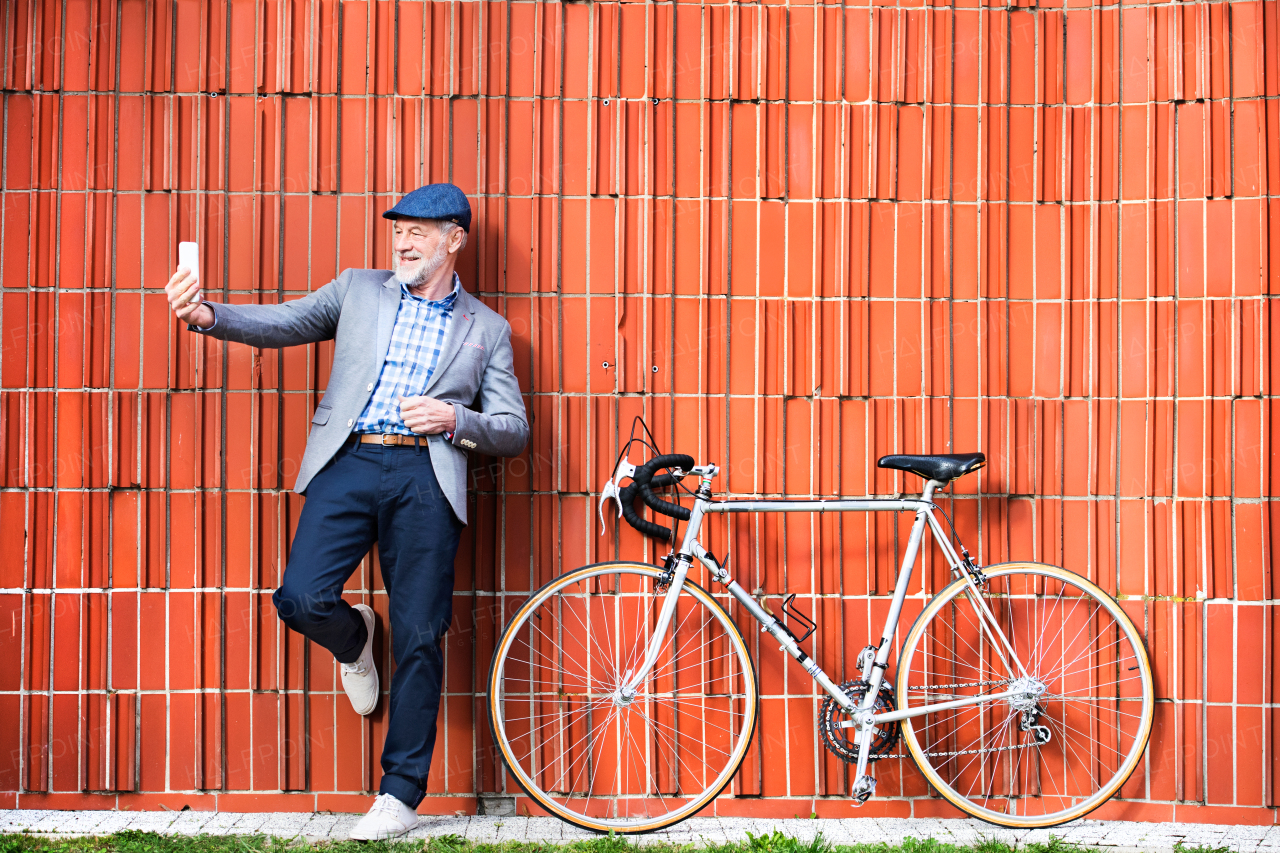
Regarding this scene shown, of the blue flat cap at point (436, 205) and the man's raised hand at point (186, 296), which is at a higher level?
the blue flat cap at point (436, 205)

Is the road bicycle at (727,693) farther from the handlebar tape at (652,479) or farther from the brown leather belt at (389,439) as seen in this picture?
the brown leather belt at (389,439)

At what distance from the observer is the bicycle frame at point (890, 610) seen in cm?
315

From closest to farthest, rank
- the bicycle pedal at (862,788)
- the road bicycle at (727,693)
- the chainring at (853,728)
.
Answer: the bicycle pedal at (862,788)
the chainring at (853,728)
the road bicycle at (727,693)

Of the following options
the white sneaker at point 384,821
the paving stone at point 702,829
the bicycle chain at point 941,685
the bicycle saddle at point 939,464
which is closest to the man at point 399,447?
the white sneaker at point 384,821

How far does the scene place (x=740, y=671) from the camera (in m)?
3.43

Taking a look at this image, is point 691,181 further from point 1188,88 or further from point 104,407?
point 104,407

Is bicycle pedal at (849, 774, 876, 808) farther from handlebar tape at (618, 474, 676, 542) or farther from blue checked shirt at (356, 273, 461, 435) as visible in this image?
blue checked shirt at (356, 273, 461, 435)

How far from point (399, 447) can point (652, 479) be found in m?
0.95

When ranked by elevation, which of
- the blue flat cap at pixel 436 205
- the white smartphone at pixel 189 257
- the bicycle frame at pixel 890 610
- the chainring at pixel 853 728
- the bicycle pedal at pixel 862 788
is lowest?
the bicycle pedal at pixel 862 788

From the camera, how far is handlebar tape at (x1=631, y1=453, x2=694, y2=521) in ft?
10.3

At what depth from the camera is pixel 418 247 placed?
318cm

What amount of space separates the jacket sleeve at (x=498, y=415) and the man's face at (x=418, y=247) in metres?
0.37

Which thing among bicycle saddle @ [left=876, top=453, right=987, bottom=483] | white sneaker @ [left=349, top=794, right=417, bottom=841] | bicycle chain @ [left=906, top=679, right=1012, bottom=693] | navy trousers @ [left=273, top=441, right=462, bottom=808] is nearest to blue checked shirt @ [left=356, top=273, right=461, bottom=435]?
navy trousers @ [left=273, top=441, right=462, bottom=808]

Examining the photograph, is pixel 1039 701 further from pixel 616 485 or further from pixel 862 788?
pixel 616 485
